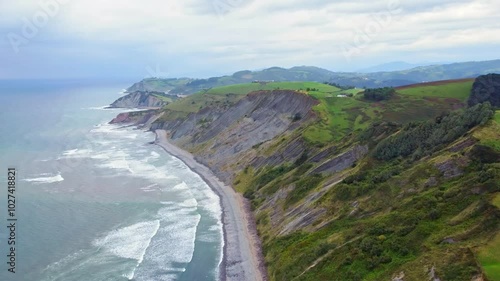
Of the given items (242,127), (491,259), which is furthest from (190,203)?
(491,259)

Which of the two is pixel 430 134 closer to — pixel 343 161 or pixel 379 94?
pixel 343 161

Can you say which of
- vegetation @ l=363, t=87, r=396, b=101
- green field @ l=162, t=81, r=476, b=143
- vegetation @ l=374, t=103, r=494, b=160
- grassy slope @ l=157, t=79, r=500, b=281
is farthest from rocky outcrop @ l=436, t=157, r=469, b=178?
vegetation @ l=363, t=87, r=396, b=101

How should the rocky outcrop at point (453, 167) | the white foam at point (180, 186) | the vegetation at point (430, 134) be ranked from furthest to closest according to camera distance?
the white foam at point (180, 186) < the vegetation at point (430, 134) < the rocky outcrop at point (453, 167)

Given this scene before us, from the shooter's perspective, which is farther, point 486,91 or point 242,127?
point 242,127

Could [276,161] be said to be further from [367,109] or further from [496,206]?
[496,206]

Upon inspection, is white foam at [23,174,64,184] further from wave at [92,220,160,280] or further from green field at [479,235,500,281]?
green field at [479,235,500,281]

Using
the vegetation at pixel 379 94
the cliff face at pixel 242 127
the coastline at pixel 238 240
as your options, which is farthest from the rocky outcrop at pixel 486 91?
the coastline at pixel 238 240

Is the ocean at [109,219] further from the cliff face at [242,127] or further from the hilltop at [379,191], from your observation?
the hilltop at [379,191]
